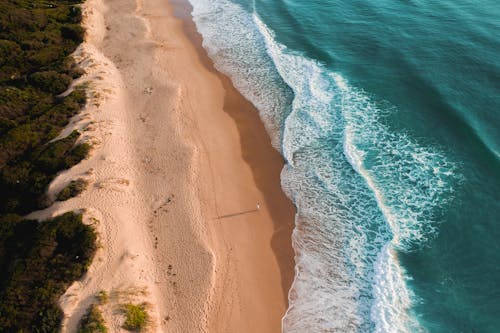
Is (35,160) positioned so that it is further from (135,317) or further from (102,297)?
(135,317)

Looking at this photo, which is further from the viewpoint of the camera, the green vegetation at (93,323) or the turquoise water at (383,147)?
the turquoise water at (383,147)

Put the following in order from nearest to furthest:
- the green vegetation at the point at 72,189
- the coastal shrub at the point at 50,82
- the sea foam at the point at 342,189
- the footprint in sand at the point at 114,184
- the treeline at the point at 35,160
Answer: the treeline at the point at 35,160 < the sea foam at the point at 342,189 < the green vegetation at the point at 72,189 < the footprint in sand at the point at 114,184 < the coastal shrub at the point at 50,82

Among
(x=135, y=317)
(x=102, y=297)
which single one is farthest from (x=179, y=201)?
(x=135, y=317)

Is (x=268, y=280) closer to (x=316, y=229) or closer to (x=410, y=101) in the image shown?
(x=316, y=229)

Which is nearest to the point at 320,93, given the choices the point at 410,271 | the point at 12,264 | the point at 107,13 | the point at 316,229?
the point at 316,229

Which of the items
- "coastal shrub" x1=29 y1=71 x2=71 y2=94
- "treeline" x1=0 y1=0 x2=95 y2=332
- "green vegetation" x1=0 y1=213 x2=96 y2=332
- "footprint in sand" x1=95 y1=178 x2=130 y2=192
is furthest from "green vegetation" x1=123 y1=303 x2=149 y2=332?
"coastal shrub" x1=29 y1=71 x2=71 y2=94

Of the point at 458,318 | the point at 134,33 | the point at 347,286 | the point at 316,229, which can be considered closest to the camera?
the point at 458,318

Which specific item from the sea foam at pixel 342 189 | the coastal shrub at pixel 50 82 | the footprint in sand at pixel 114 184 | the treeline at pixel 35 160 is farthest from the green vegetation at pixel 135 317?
the coastal shrub at pixel 50 82

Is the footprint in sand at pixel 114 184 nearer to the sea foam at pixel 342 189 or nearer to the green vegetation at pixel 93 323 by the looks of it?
the green vegetation at pixel 93 323
